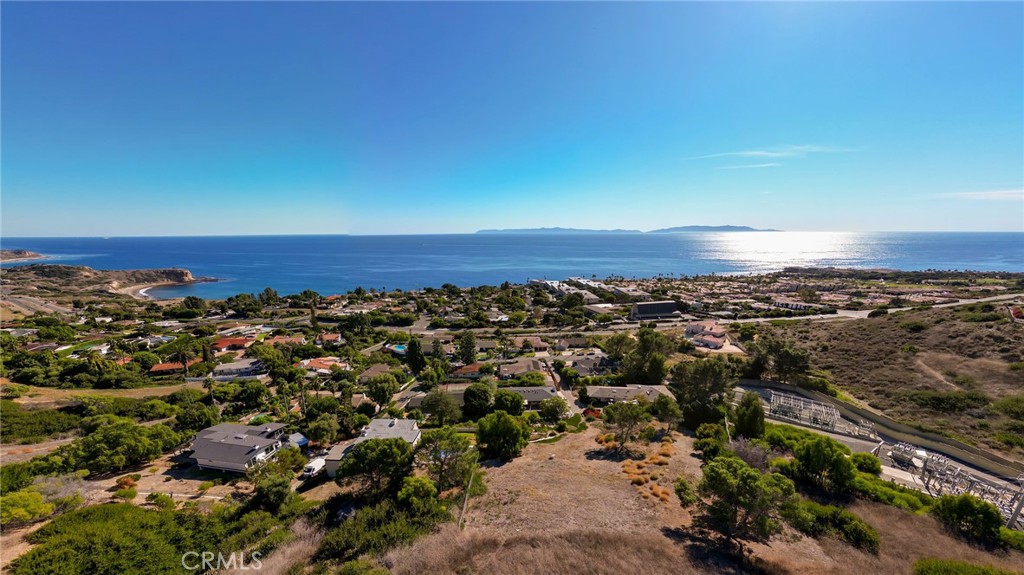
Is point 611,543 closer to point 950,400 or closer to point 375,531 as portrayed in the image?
point 375,531

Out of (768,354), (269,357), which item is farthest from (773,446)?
(269,357)

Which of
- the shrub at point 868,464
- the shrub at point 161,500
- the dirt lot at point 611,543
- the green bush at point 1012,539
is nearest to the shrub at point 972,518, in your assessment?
the green bush at point 1012,539

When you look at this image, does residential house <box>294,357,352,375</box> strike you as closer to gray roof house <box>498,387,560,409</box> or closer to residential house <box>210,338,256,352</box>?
residential house <box>210,338,256,352</box>

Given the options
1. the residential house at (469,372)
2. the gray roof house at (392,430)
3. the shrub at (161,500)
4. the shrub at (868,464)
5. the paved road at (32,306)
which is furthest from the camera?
the paved road at (32,306)

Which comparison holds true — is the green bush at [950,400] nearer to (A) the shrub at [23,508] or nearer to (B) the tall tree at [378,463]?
(B) the tall tree at [378,463]

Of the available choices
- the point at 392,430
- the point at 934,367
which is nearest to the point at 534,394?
the point at 392,430

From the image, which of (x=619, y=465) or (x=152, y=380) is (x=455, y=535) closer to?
(x=619, y=465)
